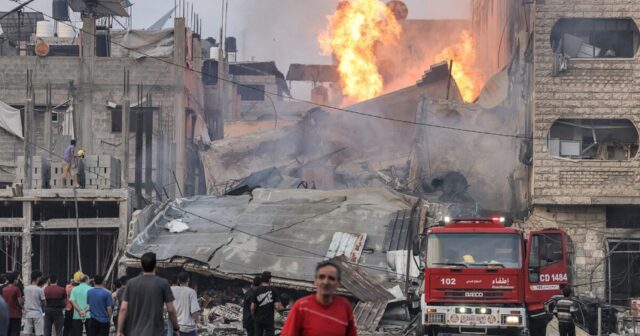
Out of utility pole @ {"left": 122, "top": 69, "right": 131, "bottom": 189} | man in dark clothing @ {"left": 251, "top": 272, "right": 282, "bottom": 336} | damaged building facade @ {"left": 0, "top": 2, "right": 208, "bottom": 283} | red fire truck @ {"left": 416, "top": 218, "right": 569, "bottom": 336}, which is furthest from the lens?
damaged building facade @ {"left": 0, "top": 2, "right": 208, "bottom": 283}

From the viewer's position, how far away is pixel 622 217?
3356 centimetres

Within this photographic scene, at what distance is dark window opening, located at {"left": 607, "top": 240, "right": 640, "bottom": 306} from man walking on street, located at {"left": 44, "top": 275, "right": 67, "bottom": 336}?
66.3 feet

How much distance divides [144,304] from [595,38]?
26.9m

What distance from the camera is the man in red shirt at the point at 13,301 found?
612 inches

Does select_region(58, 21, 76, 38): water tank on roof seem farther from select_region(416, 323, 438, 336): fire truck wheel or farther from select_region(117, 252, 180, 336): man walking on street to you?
select_region(117, 252, 180, 336): man walking on street

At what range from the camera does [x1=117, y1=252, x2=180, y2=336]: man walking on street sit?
996 cm

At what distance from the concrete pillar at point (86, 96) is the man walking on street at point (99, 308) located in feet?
102

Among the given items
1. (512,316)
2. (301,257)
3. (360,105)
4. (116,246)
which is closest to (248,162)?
(360,105)

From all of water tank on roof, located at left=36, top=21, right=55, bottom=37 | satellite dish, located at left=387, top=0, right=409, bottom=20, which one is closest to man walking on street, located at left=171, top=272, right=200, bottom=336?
water tank on roof, located at left=36, top=21, right=55, bottom=37

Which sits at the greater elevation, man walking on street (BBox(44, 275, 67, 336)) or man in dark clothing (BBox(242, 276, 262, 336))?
man in dark clothing (BBox(242, 276, 262, 336))

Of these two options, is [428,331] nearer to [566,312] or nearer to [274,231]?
[566,312]

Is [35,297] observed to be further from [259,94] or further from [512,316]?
[259,94]

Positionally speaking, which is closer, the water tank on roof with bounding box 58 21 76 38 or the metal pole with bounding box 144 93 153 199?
the metal pole with bounding box 144 93 153 199

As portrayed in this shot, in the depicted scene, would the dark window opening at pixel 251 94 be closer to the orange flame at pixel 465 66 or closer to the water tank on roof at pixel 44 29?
the orange flame at pixel 465 66
